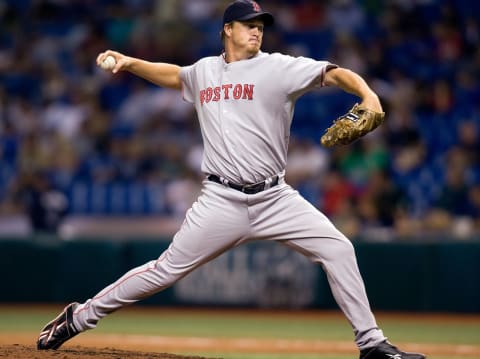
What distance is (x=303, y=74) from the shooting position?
4.88m

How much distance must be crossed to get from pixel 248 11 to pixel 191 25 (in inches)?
353

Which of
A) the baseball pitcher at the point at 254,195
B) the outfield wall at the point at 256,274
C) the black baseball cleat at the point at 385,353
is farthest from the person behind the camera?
the outfield wall at the point at 256,274

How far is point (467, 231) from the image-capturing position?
400 inches

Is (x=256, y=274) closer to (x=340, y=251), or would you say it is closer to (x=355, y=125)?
(x=340, y=251)

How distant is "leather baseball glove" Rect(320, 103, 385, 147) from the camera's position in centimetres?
462

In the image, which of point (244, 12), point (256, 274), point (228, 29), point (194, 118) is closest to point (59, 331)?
point (228, 29)

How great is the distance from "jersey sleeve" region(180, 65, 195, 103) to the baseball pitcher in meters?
0.22

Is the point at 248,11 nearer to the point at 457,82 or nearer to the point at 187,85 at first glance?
the point at 187,85

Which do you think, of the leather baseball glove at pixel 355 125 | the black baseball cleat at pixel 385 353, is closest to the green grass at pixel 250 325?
the black baseball cleat at pixel 385 353

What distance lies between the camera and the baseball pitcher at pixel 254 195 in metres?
4.91

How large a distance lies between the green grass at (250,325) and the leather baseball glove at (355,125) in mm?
3369

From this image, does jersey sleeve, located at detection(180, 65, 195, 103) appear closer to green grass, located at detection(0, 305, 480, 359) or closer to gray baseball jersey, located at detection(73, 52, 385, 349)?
gray baseball jersey, located at detection(73, 52, 385, 349)

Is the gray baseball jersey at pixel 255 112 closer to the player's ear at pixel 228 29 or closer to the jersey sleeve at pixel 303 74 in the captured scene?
the jersey sleeve at pixel 303 74

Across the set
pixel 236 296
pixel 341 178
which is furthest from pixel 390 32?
pixel 236 296
